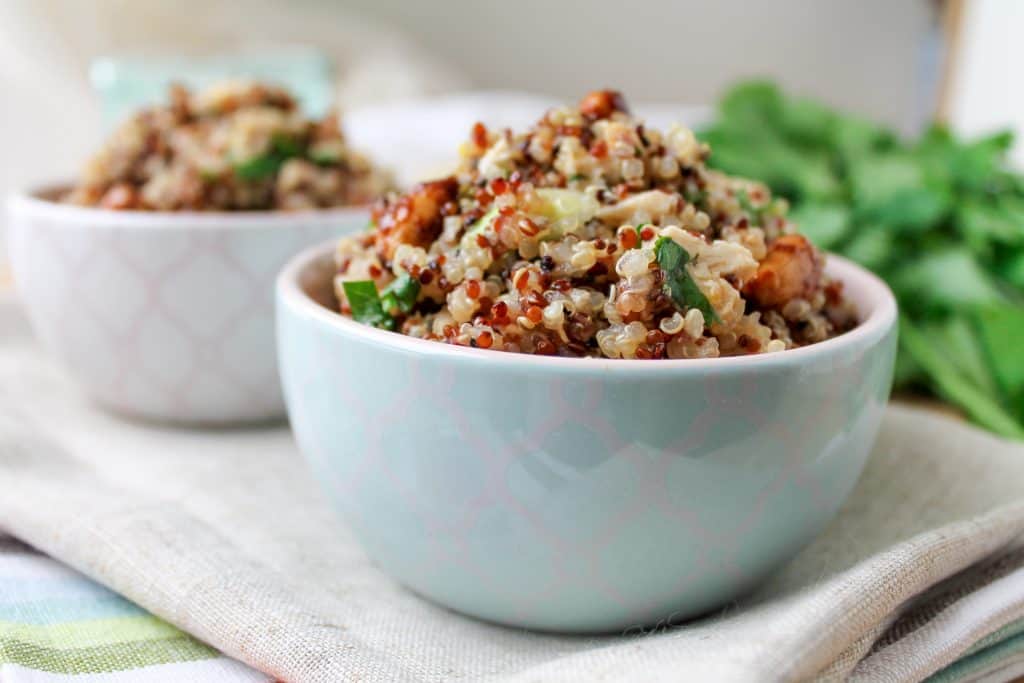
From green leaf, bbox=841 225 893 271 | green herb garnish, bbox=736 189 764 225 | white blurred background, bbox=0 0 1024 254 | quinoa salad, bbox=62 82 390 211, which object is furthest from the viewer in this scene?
white blurred background, bbox=0 0 1024 254

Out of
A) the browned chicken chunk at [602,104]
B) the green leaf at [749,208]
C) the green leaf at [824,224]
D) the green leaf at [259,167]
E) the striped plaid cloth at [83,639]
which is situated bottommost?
the striped plaid cloth at [83,639]

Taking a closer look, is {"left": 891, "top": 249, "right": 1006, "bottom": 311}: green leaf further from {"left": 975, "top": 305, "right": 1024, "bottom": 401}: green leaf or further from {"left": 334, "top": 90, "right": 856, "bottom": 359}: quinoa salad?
{"left": 334, "top": 90, "right": 856, "bottom": 359}: quinoa salad

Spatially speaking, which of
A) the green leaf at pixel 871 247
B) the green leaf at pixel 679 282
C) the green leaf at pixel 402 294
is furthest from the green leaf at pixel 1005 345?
the green leaf at pixel 402 294

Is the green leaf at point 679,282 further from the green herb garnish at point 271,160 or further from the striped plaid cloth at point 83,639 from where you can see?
the green herb garnish at point 271,160

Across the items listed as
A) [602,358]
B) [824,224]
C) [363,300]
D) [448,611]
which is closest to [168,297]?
[363,300]

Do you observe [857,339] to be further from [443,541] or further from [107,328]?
[107,328]

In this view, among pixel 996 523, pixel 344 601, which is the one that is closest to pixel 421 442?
pixel 344 601

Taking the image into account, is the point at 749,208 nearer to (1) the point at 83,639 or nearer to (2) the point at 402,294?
(2) the point at 402,294

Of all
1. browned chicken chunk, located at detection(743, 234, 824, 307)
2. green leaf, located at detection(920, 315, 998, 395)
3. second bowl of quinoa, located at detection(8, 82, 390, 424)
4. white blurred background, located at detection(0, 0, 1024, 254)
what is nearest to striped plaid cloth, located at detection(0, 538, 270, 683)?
second bowl of quinoa, located at detection(8, 82, 390, 424)
